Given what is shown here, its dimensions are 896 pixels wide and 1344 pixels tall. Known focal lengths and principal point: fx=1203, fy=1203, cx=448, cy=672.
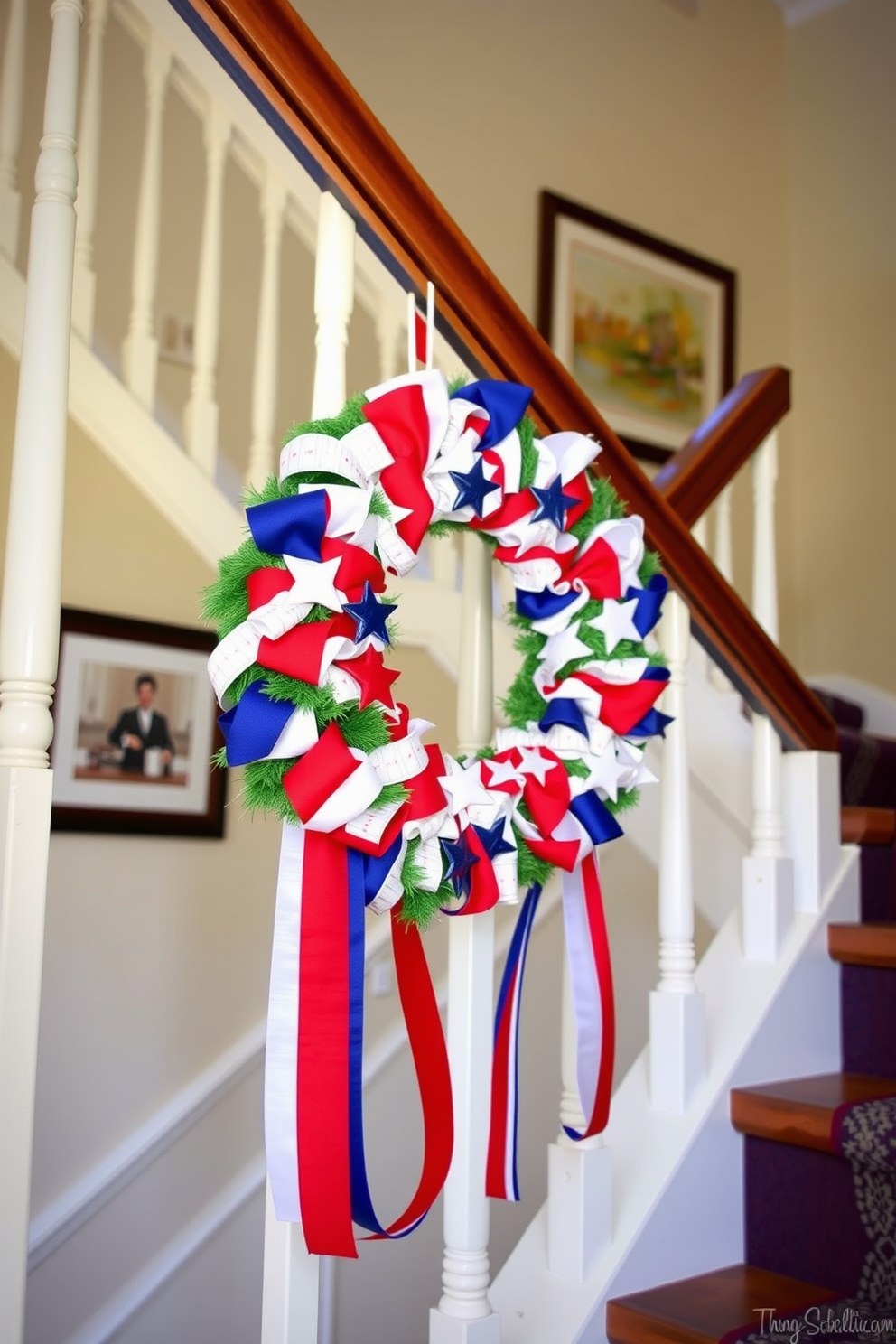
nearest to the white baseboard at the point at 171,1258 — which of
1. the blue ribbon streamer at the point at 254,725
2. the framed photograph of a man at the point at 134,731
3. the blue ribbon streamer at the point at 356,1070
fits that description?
the framed photograph of a man at the point at 134,731

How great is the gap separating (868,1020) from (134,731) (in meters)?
1.45

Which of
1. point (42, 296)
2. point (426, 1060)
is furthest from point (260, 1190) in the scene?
point (42, 296)

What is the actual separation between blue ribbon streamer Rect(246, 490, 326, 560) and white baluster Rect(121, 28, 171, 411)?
135cm

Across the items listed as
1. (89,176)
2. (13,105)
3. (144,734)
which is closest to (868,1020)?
(144,734)

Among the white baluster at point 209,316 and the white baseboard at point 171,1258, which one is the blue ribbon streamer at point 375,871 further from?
the white baseboard at point 171,1258

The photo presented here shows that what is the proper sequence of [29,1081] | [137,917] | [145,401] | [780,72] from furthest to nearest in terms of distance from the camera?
[780,72] < [137,917] < [145,401] < [29,1081]

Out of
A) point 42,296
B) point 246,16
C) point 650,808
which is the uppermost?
point 246,16

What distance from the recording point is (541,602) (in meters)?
1.27

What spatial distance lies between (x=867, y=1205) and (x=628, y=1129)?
10.7 inches

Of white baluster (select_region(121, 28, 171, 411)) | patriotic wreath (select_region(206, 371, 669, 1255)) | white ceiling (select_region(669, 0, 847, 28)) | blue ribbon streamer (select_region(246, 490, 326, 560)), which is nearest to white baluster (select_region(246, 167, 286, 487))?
white baluster (select_region(121, 28, 171, 411))

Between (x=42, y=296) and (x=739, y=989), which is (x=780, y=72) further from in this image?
(x=42, y=296)

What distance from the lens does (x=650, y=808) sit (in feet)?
8.15

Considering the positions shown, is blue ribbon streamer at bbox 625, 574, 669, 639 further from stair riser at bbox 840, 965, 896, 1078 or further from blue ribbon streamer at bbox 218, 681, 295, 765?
stair riser at bbox 840, 965, 896, 1078

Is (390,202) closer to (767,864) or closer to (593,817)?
(593,817)
